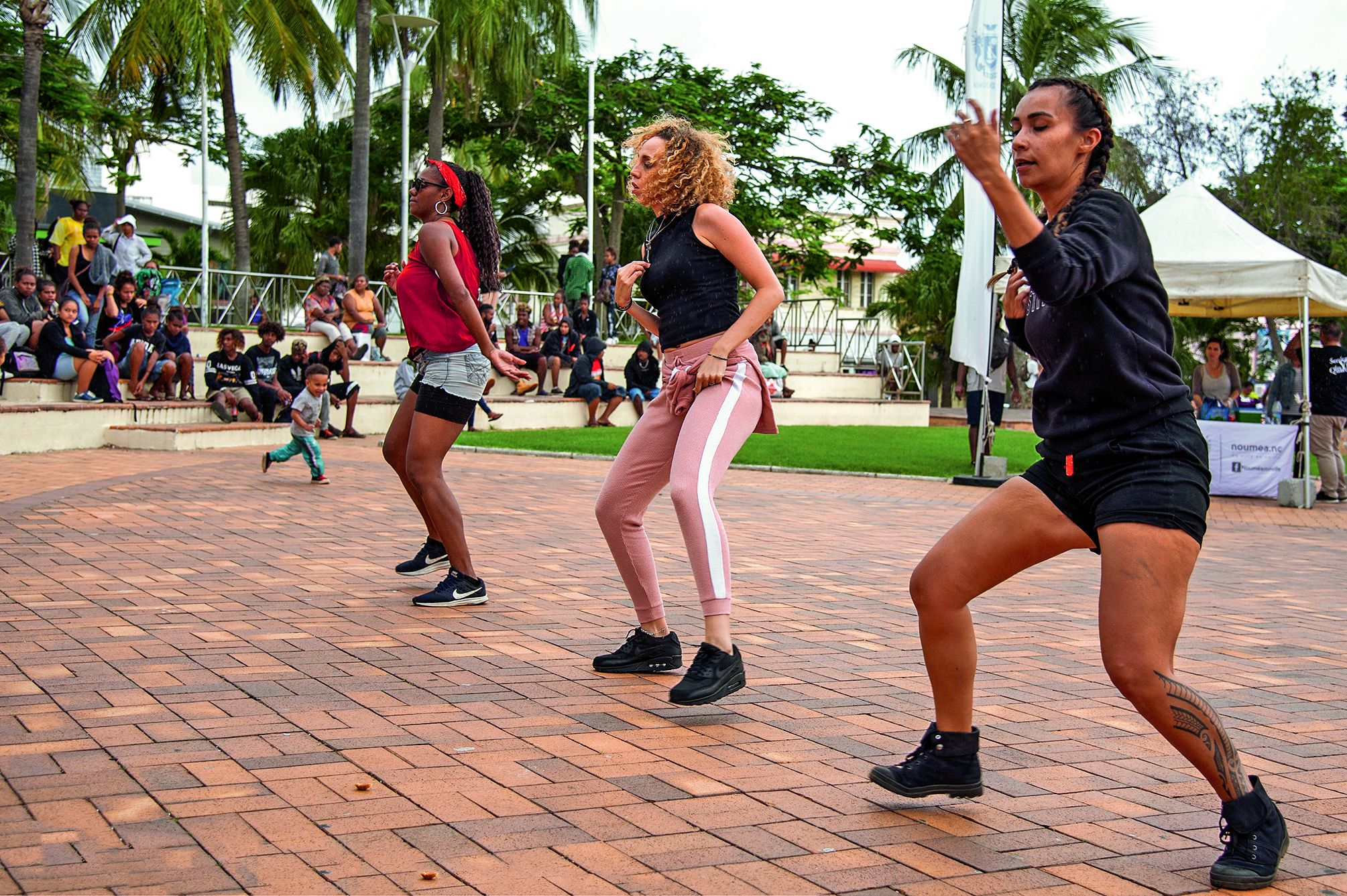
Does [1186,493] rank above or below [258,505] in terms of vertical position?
above

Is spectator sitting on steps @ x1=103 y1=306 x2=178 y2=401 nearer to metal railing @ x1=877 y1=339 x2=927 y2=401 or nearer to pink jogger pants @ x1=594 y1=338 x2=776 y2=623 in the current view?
pink jogger pants @ x1=594 y1=338 x2=776 y2=623

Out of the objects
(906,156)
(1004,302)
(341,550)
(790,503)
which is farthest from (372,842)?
(906,156)

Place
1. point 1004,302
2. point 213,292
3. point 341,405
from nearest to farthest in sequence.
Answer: point 1004,302, point 341,405, point 213,292

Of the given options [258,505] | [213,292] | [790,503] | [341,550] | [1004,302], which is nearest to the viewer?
[1004,302]

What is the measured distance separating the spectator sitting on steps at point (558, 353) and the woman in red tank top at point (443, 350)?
53.0 feet

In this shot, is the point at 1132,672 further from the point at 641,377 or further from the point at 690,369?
the point at 641,377

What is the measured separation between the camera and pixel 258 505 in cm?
991

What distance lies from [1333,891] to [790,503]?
346 inches

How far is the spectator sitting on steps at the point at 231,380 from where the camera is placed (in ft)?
55.5

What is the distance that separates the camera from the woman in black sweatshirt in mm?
3068

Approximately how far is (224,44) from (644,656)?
2519 cm

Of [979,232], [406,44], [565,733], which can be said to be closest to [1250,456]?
[979,232]

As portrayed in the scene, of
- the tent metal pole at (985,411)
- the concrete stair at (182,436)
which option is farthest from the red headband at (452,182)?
the concrete stair at (182,436)

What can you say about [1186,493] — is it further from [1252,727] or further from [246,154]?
[246,154]
